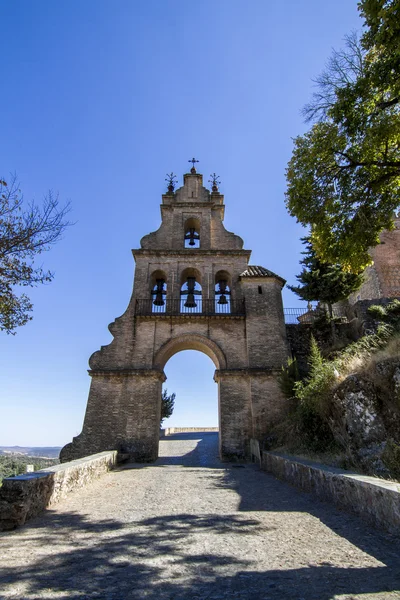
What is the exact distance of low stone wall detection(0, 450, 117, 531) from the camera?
180 inches

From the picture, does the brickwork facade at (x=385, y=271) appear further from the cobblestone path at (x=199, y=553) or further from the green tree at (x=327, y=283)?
the cobblestone path at (x=199, y=553)

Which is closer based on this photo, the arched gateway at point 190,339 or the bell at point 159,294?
the arched gateway at point 190,339

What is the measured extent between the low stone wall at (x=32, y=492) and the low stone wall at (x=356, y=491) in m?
4.91

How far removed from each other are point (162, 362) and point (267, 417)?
528 cm

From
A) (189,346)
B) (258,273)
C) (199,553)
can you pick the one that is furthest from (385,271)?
(199,553)

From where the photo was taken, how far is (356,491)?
15.1 feet

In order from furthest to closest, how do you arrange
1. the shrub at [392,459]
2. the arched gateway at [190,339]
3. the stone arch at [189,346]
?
1. the stone arch at [189,346]
2. the arched gateway at [190,339]
3. the shrub at [392,459]

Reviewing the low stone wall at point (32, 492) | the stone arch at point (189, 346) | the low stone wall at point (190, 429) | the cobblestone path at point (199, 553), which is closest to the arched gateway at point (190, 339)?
the stone arch at point (189, 346)

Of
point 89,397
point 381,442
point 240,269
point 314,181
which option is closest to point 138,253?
point 240,269

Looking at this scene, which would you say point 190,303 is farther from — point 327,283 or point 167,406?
point 167,406

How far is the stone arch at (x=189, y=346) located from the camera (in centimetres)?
1455

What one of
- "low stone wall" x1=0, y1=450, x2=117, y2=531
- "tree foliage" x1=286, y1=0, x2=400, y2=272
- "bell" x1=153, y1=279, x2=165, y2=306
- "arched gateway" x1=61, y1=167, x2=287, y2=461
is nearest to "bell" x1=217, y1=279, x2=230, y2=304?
"arched gateway" x1=61, y1=167, x2=287, y2=461

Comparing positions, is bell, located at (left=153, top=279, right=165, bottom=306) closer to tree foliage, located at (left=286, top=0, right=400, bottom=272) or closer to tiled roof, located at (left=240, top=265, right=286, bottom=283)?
tiled roof, located at (left=240, top=265, right=286, bottom=283)

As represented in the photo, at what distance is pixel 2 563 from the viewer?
329 centimetres
